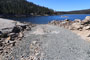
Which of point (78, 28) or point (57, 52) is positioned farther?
point (78, 28)

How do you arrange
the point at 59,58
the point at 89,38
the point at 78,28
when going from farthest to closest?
the point at 78,28 → the point at 89,38 → the point at 59,58

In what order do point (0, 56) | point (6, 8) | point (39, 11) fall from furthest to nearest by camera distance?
1. point (39, 11)
2. point (6, 8)
3. point (0, 56)

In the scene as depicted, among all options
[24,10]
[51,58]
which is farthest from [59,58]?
[24,10]

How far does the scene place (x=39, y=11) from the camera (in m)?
121

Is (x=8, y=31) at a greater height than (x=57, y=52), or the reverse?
(x=8, y=31)

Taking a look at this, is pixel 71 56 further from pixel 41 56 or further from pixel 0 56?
pixel 0 56

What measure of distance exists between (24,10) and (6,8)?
20.8m

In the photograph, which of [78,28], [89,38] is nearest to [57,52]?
[89,38]

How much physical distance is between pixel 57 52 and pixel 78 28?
10117mm

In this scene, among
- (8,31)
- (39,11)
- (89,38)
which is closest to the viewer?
(89,38)

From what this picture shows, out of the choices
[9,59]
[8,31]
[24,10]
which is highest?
[24,10]

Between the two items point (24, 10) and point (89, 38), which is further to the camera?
point (24, 10)

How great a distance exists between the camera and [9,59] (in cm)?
746

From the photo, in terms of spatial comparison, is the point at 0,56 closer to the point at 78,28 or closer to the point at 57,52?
the point at 57,52
